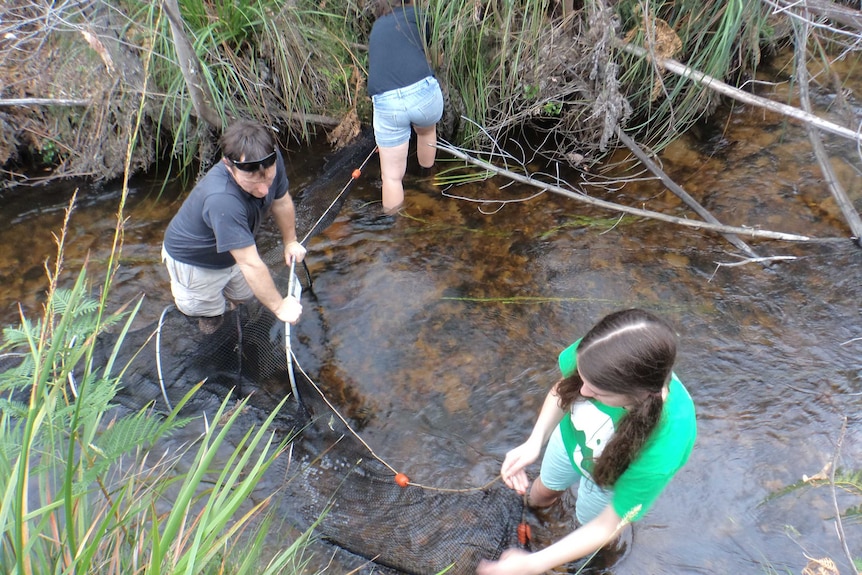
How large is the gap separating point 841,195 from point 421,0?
9.58ft

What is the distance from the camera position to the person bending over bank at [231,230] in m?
2.59

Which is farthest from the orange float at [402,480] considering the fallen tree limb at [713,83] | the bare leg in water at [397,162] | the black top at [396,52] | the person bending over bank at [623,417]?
the fallen tree limb at [713,83]

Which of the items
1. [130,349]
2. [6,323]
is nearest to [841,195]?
[130,349]

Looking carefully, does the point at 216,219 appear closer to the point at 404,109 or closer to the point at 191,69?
the point at 404,109

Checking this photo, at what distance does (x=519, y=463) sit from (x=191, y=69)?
350cm

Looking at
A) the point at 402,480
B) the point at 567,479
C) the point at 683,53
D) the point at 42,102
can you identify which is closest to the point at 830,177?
the point at 683,53

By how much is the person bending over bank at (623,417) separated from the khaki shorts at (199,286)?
2049mm

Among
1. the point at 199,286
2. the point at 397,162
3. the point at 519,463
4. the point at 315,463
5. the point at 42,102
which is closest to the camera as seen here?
the point at 519,463

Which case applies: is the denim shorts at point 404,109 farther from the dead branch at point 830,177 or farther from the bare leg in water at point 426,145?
the dead branch at point 830,177

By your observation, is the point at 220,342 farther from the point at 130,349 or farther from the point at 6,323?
the point at 6,323

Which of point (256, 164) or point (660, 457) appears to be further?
point (256, 164)

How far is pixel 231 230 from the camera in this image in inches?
103

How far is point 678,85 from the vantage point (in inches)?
155

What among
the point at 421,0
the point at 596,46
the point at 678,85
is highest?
the point at 421,0
